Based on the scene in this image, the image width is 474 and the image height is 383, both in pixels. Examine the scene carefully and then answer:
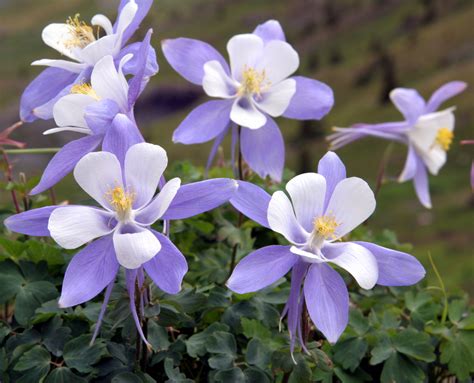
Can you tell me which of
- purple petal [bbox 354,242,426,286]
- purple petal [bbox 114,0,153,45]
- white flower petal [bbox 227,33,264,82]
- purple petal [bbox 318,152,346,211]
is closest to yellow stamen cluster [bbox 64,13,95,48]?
purple petal [bbox 114,0,153,45]

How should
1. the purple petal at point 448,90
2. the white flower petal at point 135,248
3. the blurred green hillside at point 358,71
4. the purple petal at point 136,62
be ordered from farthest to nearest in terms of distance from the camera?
1. the blurred green hillside at point 358,71
2. the purple petal at point 448,90
3. the purple petal at point 136,62
4. the white flower petal at point 135,248

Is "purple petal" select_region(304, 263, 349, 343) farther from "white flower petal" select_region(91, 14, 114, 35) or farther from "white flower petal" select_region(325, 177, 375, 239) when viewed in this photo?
"white flower petal" select_region(91, 14, 114, 35)

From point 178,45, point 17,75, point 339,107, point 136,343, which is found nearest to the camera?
point 136,343

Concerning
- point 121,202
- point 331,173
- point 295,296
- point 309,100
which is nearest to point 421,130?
point 309,100

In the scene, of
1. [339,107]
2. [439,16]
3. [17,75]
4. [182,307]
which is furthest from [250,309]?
[17,75]

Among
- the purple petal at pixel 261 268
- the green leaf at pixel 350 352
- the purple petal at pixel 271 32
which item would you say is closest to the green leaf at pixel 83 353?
the purple petal at pixel 261 268

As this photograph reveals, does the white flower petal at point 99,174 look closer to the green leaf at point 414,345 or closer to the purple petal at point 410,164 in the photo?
the green leaf at point 414,345

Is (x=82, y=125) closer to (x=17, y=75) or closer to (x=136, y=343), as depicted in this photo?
(x=136, y=343)
